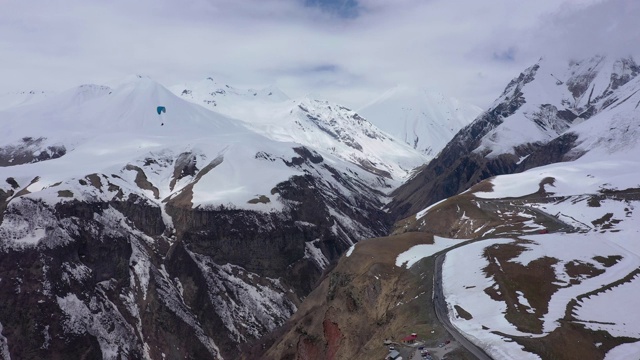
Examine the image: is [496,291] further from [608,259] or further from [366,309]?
[366,309]

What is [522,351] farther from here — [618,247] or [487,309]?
[618,247]

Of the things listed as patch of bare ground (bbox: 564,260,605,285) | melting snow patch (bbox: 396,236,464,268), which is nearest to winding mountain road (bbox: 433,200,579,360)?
melting snow patch (bbox: 396,236,464,268)

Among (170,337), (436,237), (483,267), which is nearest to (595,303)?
(483,267)

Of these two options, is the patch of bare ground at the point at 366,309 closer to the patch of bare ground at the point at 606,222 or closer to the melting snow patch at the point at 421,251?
the melting snow patch at the point at 421,251

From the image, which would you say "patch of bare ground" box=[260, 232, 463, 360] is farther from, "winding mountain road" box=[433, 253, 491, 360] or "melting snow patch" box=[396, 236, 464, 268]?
"melting snow patch" box=[396, 236, 464, 268]

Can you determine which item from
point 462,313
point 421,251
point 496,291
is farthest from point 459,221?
point 462,313

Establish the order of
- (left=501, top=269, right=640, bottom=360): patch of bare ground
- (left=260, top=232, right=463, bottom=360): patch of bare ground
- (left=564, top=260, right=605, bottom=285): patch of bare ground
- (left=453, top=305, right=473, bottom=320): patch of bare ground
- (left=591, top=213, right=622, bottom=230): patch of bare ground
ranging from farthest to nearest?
(left=591, top=213, right=622, bottom=230): patch of bare ground, (left=564, top=260, right=605, bottom=285): patch of bare ground, (left=260, top=232, right=463, bottom=360): patch of bare ground, (left=453, top=305, right=473, bottom=320): patch of bare ground, (left=501, top=269, right=640, bottom=360): patch of bare ground

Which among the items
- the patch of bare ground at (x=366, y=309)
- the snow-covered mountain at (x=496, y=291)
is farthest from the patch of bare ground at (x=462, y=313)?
the patch of bare ground at (x=366, y=309)
